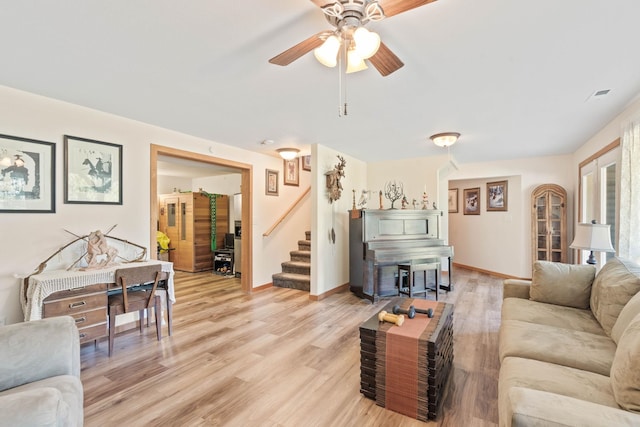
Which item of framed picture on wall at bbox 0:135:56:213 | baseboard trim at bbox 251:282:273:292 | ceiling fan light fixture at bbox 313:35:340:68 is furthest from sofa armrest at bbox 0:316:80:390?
baseboard trim at bbox 251:282:273:292

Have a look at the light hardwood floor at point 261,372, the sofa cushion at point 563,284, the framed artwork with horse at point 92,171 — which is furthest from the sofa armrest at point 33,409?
the sofa cushion at point 563,284

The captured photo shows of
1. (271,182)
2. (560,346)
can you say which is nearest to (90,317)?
(271,182)

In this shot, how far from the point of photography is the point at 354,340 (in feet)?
9.75

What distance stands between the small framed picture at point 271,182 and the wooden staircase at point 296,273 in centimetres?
124

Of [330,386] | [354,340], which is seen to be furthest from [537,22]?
[354,340]

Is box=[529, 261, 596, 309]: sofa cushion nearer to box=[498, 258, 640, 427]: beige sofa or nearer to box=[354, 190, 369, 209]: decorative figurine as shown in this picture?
box=[498, 258, 640, 427]: beige sofa

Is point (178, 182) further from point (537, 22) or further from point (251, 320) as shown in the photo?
point (537, 22)

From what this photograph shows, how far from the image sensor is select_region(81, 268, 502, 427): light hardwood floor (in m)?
1.85

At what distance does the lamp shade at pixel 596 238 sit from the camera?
283 centimetres

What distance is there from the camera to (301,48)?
1621 mm

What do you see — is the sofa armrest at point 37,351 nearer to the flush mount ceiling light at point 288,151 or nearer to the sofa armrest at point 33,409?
the sofa armrest at point 33,409

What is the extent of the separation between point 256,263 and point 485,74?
408cm

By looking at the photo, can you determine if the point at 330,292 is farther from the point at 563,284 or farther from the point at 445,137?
the point at 563,284

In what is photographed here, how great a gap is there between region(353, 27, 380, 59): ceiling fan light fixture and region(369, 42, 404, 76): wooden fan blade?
119 mm
